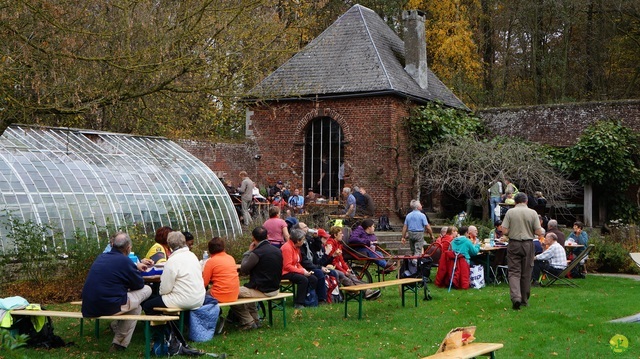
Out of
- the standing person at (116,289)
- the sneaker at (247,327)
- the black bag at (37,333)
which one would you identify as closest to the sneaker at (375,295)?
the sneaker at (247,327)

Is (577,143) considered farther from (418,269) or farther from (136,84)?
(136,84)

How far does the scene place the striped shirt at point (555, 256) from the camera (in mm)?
14773

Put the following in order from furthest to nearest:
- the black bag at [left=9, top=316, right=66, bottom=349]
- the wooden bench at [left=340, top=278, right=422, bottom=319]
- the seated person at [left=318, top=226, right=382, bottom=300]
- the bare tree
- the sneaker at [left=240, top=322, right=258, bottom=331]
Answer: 1. the bare tree
2. the seated person at [left=318, top=226, right=382, bottom=300]
3. the wooden bench at [left=340, top=278, right=422, bottom=319]
4. the sneaker at [left=240, top=322, right=258, bottom=331]
5. the black bag at [left=9, top=316, right=66, bottom=349]

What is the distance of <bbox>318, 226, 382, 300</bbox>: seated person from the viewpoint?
12820 mm

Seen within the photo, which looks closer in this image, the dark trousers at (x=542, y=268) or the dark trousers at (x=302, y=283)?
the dark trousers at (x=302, y=283)

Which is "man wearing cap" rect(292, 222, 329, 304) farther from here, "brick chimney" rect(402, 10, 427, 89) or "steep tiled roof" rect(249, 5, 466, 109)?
"brick chimney" rect(402, 10, 427, 89)

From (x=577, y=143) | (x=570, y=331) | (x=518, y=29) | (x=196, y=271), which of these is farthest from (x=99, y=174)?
(x=518, y=29)

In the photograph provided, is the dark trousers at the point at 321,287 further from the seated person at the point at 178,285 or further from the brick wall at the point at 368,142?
the brick wall at the point at 368,142

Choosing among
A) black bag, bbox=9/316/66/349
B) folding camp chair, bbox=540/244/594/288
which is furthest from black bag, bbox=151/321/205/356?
folding camp chair, bbox=540/244/594/288

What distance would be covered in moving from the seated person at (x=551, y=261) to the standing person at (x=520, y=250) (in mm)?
3221

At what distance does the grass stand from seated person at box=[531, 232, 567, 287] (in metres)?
1.71

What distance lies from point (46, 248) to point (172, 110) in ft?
12.3

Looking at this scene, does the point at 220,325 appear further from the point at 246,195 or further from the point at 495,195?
the point at 495,195

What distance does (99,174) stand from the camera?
16031mm
